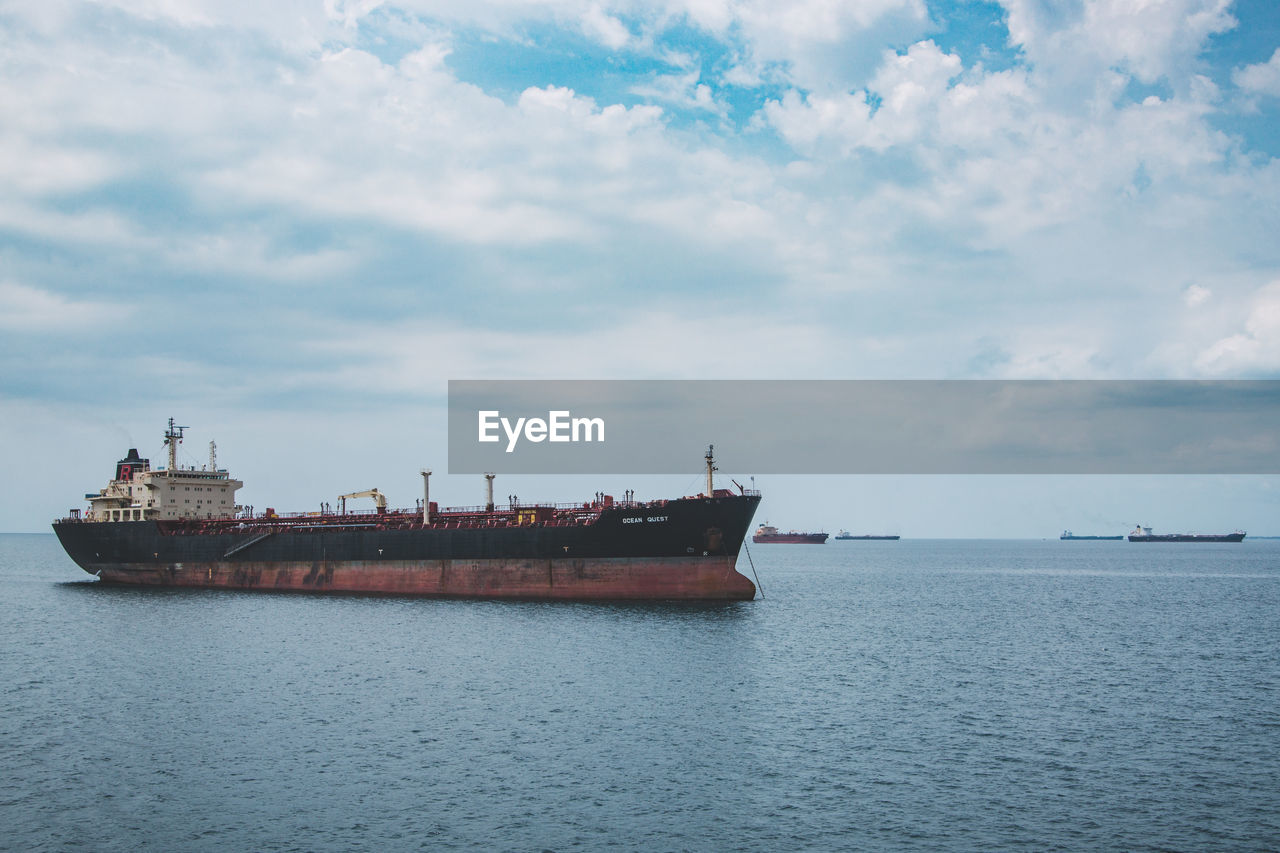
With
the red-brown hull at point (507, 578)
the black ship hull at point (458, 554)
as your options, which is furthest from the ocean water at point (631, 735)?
the black ship hull at point (458, 554)

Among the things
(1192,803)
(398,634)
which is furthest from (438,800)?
(398,634)

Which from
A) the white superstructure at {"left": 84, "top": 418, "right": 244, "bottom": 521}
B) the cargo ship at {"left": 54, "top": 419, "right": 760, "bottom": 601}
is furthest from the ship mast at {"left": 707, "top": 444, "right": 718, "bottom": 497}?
the white superstructure at {"left": 84, "top": 418, "right": 244, "bottom": 521}

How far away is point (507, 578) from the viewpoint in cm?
5362

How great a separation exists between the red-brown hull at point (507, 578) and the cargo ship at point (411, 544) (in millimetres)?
72

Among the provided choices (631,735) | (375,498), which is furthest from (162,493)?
(631,735)

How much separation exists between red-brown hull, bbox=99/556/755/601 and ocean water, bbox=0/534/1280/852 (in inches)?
127

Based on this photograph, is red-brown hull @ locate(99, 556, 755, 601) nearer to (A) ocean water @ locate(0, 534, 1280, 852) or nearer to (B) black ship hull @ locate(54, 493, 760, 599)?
(B) black ship hull @ locate(54, 493, 760, 599)

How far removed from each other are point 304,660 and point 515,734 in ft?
48.8

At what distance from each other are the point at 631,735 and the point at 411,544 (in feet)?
116

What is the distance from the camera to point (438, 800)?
19.7 metres

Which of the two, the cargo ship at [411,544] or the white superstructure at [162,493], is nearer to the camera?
the cargo ship at [411,544]

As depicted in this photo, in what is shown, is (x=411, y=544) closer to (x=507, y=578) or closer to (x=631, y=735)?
(x=507, y=578)

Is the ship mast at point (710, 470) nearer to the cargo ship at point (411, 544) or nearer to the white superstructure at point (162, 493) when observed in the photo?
the cargo ship at point (411, 544)

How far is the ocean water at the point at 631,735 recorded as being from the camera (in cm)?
1830
